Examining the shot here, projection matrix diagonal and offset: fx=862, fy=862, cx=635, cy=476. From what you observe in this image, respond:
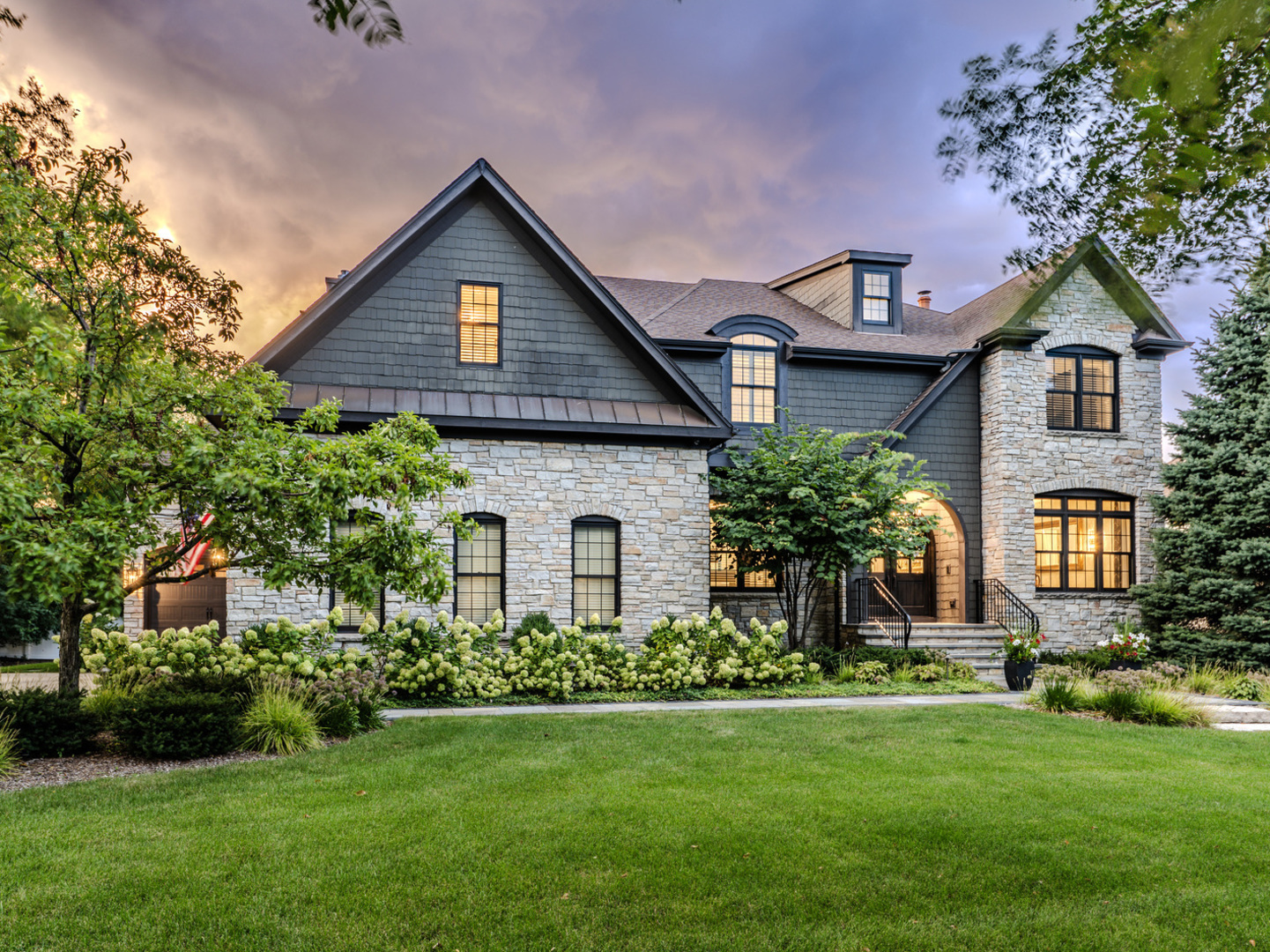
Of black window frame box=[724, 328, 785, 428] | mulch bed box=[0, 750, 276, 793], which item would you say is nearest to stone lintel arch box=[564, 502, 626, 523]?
black window frame box=[724, 328, 785, 428]

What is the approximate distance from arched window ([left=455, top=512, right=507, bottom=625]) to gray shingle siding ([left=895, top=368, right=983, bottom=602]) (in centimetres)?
865

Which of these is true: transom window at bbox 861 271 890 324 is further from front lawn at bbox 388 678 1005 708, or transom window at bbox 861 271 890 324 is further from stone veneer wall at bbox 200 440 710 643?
front lawn at bbox 388 678 1005 708

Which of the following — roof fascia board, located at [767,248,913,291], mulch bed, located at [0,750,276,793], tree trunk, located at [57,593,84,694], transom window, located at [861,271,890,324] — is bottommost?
mulch bed, located at [0,750,276,793]

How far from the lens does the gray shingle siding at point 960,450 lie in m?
17.8

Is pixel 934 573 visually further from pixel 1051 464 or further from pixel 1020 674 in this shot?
pixel 1020 674

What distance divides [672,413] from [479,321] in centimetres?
368

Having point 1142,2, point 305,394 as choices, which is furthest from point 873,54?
point 305,394

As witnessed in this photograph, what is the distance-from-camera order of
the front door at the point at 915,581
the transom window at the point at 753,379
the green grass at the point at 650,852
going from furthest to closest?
the front door at the point at 915,581 < the transom window at the point at 753,379 < the green grass at the point at 650,852

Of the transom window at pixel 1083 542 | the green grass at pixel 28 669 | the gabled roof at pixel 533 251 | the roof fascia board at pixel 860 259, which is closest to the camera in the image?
the gabled roof at pixel 533 251

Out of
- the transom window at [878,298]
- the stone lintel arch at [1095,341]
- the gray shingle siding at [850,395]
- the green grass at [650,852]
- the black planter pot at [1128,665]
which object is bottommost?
the black planter pot at [1128,665]

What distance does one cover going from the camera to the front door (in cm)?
1859

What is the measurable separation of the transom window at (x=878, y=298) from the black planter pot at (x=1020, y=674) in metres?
8.54

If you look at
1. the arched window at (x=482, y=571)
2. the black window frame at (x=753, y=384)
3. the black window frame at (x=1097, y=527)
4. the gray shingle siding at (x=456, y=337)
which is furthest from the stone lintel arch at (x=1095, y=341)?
the arched window at (x=482, y=571)

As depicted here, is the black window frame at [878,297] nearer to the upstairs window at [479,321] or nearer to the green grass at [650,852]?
the upstairs window at [479,321]
